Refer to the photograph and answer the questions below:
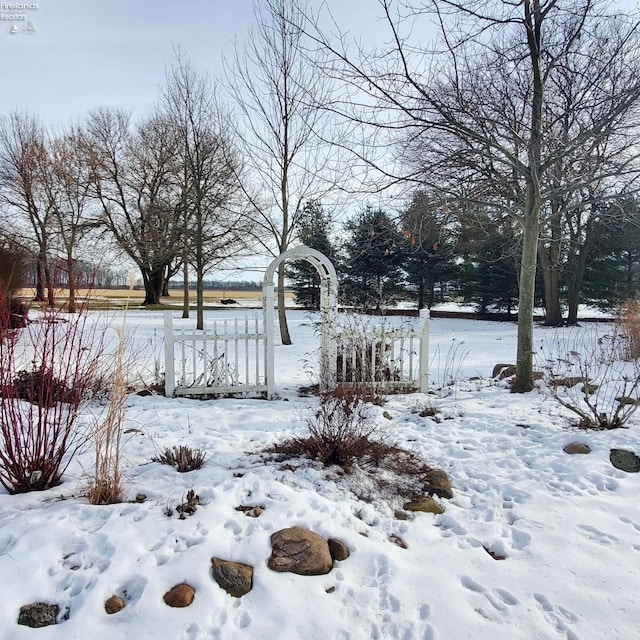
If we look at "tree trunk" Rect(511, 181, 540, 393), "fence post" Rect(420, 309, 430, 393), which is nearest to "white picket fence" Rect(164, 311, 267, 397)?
"fence post" Rect(420, 309, 430, 393)

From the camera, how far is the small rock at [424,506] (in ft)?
8.70

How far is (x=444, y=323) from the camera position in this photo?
63.0 ft

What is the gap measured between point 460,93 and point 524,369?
11.3 ft

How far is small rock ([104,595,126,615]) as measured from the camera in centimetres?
175

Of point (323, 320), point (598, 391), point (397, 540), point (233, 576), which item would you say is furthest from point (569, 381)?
point (233, 576)

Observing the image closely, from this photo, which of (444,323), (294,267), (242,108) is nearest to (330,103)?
(242,108)

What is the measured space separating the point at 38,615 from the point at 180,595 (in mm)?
558

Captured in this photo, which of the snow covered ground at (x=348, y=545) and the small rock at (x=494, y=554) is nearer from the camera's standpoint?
the snow covered ground at (x=348, y=545)

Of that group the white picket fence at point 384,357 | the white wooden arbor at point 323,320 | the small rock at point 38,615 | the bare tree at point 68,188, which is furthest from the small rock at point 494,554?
the bare tree at point 68,188

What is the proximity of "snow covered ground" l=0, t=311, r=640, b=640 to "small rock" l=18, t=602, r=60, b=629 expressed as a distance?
1.3 inches

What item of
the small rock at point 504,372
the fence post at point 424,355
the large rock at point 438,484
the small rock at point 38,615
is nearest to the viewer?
the small rock at point 38,615

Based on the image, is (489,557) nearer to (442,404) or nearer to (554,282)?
(442,404)

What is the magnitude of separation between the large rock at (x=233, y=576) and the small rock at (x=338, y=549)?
0.43 meters

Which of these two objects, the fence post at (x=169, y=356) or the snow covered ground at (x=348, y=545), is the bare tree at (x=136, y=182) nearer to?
the fence post at (x=169, y=356)
